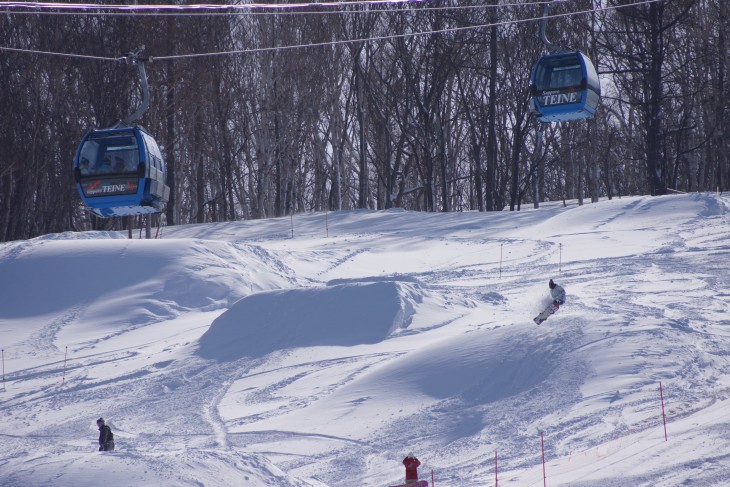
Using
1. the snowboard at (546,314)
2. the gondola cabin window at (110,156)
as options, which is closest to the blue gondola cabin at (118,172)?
the gondola cabin window at (110,156)

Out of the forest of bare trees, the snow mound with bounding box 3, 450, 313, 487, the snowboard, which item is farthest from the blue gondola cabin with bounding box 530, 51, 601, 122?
the forest of bare trees

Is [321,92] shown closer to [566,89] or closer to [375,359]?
[375,359]

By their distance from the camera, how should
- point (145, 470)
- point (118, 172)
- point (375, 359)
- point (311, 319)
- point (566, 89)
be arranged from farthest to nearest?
1. point (311, 319)
2. point (375, 359)
3. point (566, 89)
4. point (118, 172)
5. point (145, 470)

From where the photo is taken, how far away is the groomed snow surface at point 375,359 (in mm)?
12875

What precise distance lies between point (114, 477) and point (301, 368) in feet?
30.3

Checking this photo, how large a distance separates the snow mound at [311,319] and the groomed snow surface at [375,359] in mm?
56

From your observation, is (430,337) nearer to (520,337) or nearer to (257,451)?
(520,337)

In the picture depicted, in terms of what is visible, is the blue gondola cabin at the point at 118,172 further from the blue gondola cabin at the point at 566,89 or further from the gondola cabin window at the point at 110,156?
the blue gondola cabin at the point at 566,89

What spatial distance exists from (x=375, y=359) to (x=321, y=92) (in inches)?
1264

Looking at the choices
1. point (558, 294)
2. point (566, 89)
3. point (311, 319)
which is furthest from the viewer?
point (311, 319)

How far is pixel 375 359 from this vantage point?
19.4m

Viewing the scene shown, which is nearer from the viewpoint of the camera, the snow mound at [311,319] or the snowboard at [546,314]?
the snowboard at [546,314]

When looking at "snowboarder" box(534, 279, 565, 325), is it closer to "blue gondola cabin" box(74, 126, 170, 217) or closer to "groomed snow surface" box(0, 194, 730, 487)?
"groomed snow surface" box(0, 194, 730, 487)

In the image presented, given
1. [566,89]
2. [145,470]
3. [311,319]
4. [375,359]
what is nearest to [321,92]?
[311,319]
